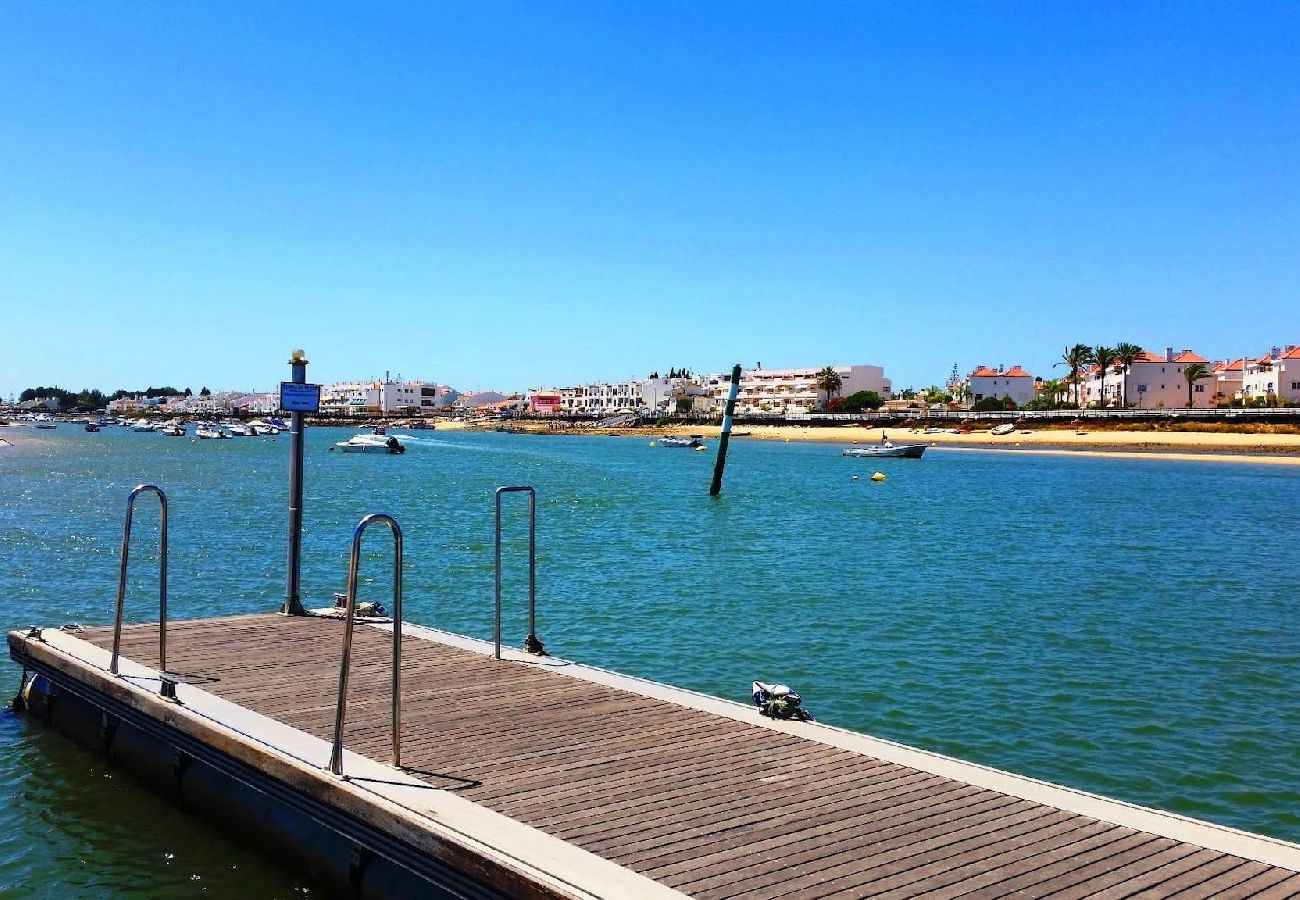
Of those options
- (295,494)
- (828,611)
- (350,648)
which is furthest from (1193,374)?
(350,648)

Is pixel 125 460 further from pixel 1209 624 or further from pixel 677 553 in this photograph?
pixel 1209 624

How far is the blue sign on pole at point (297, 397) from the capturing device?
15.1 metres

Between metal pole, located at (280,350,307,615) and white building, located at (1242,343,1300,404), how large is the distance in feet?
565

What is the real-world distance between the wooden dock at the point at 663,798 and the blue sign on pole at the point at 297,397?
4066mm

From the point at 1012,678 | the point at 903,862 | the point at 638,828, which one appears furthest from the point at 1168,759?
the point at 638,828

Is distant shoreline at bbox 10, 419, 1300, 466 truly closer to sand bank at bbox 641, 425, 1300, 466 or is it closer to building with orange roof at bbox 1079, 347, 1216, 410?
sand bank at bbox 641, 425, 1300, 466

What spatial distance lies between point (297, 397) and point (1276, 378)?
181 m

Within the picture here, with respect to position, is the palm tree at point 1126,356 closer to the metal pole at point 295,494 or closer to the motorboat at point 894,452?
the motorboat at point 894,452

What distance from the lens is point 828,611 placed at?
24.5 meters

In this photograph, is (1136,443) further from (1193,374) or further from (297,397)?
(297,397)

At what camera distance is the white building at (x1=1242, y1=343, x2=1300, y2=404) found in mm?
158500

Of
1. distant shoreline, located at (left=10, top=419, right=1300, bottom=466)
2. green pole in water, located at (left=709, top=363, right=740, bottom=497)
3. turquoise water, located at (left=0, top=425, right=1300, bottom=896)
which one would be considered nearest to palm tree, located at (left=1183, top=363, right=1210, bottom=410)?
distant shoreline, located at (left=10, top=419, right=1300, bottom=466)

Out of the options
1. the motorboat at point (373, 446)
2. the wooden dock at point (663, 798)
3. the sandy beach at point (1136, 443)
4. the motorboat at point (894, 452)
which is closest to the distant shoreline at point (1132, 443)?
the sandy beach at point (1136, 443)

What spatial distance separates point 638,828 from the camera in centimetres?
790
